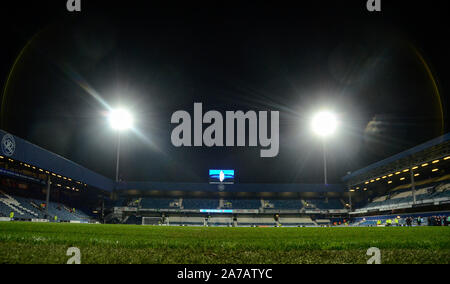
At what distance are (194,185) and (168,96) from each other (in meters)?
19.1

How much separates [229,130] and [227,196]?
14.7 m

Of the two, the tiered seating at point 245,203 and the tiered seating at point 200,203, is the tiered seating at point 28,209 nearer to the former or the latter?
the tiered seating at point 200,203

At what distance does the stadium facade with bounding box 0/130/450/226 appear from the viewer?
3459cm

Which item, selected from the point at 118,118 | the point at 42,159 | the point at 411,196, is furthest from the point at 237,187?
the point at 42,159

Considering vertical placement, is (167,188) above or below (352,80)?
below

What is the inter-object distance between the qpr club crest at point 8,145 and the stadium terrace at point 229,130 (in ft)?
80.0

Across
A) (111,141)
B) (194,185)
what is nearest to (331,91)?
(194,185)

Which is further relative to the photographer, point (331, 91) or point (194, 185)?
point (194, 185)

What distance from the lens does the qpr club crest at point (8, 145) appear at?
2708cm

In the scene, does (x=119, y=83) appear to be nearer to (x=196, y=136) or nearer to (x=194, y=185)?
(x=196, y=136)

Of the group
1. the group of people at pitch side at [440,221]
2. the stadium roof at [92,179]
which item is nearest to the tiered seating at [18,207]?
the stadium roof at [92,179]

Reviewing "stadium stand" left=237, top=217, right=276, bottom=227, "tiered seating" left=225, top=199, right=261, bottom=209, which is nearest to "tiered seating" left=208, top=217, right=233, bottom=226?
"stadium stand" left=237, top=217, right=276, bottom=227

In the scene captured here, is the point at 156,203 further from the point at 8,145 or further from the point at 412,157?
the point at 412,157

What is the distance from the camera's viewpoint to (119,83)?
132 feet
